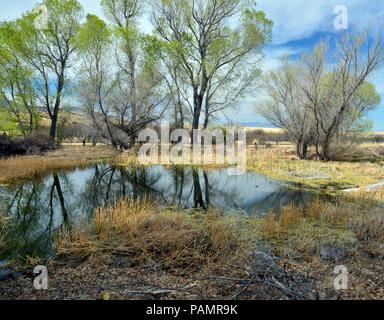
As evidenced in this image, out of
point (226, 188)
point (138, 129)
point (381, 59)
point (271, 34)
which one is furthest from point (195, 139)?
point (381, 59)

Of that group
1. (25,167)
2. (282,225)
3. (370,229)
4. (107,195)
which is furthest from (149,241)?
(25,167)

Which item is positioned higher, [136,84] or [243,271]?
[136,84]

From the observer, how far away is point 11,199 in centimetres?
689

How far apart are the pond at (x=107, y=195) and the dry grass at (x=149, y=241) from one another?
53 centimetres

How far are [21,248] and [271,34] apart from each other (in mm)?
21392

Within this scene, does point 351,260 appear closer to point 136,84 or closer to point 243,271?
point 243,271

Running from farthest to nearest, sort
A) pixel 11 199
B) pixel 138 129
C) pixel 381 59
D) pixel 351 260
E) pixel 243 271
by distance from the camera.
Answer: pixel 138 129 → pixel 381 59 → pixel 11 199 → pixel 351 260 → pixel 243 271

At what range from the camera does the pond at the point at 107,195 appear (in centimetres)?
489

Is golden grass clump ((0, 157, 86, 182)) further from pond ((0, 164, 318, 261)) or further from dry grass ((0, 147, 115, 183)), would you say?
pond ((0, 164, 318, 261))

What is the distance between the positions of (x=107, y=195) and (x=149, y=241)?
175 inches

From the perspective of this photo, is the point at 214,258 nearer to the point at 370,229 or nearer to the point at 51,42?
the point at 370,229

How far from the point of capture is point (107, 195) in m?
7.88

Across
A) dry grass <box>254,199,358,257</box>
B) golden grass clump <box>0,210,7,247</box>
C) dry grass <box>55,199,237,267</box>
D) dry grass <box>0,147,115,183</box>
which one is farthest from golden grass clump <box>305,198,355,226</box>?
dry grass <box>0,147,115,183</box>

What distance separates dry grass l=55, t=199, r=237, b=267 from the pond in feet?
1.74
